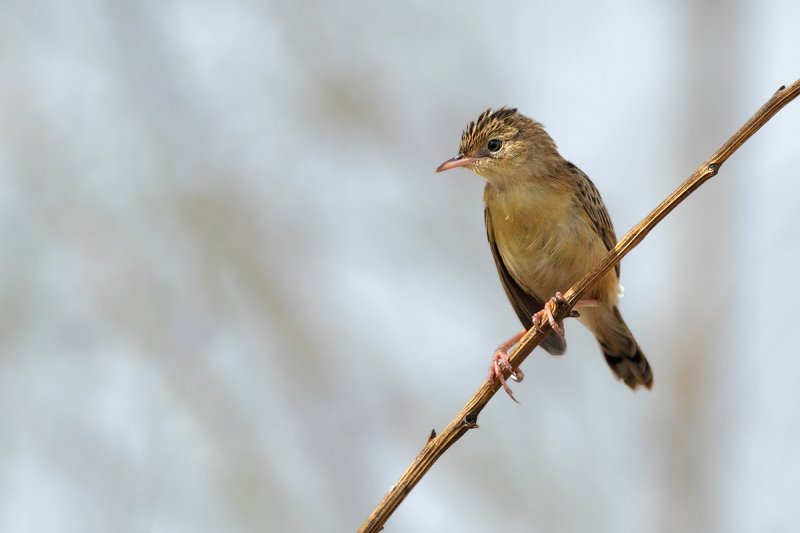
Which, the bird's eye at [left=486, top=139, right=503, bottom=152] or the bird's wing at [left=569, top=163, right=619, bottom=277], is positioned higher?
the bird's eye at [left=486, top=139, right=503, bottom=152]

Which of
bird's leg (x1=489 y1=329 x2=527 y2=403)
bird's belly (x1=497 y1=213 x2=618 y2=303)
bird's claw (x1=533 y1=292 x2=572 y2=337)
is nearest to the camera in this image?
bird's claw (x1=533 y1=292 x2=572 y2=337)

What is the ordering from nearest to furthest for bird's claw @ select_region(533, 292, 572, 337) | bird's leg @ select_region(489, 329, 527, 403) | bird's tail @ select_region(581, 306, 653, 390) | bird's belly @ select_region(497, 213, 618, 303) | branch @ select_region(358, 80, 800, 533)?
branch @ select_region(358, 80, 800, 533)
bird's claw @ select_region(533, 292, 572, 337)
bird's leg @ select_region(489, 329, 527, 403)
bird's belly @ select_region(497, 213, 618, 303)
bird's tail @ select_region(581, 306, 653, 390)

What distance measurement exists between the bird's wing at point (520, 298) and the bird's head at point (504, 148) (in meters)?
0.31

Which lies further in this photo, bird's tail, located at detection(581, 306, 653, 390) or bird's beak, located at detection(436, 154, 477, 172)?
bird's tail, located at detection(581, 306, 653, 390)

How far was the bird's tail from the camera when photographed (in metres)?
6.87

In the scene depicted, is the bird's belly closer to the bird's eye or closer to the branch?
the bird's eye

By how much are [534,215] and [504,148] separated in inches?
22.5

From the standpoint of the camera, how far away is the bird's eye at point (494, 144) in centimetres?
641

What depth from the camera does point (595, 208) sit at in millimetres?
6309

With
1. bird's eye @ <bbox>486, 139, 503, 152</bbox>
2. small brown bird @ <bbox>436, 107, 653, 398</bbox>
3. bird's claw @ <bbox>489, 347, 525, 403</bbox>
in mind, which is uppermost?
bird's eye @ <bbox>486, 139, 503, 152</bbox>

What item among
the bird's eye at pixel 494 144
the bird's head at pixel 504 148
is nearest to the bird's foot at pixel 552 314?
the bird's head at pixel 504 148

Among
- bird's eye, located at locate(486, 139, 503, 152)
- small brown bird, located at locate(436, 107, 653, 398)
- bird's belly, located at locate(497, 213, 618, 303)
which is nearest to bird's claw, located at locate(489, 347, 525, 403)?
small brown bird, located at locate(436, 107, 653, 398)

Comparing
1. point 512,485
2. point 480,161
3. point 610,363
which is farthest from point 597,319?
point 512,485

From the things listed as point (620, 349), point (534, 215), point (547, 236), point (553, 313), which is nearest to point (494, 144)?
point (534, 215)
